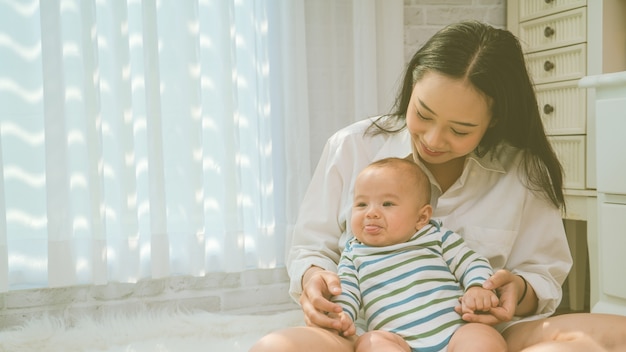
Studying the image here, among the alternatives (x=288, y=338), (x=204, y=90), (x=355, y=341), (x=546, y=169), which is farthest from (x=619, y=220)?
(x=204, y=90)

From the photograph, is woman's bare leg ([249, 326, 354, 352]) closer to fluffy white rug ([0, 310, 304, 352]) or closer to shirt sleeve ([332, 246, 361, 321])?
shirt sleeve ([332, 246, 361, 321])

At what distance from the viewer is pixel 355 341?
1107 mm

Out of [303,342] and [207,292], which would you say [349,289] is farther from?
[207,292]

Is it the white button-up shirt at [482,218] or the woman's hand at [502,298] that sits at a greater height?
the white button-up shirt at [482,218]

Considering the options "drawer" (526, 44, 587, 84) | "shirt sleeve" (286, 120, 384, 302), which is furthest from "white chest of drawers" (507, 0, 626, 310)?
"shirt sleeve" (286, 120, 384, 302)

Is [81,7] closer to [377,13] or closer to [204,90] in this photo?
[204,90]

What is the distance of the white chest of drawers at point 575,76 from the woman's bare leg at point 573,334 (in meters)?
0.95

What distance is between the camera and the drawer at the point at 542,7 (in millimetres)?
2211

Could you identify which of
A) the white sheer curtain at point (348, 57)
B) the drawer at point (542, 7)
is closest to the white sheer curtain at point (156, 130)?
the white sheer curtain at point (348, 57)

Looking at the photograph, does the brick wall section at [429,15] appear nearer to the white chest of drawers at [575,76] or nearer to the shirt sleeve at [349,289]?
the white chest of drawers at [575,76]

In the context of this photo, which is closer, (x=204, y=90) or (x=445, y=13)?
(x=204, y=90)

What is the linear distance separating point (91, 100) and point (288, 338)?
1.32 m

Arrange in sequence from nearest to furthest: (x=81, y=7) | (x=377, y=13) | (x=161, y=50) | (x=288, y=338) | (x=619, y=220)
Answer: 1. (x=288, y=338)
2. (x=619, y=220)
3. (x=81, y=7)
4. (x=161, y=50)
5. (x=377, y=13)

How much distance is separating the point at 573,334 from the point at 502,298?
129 mm
